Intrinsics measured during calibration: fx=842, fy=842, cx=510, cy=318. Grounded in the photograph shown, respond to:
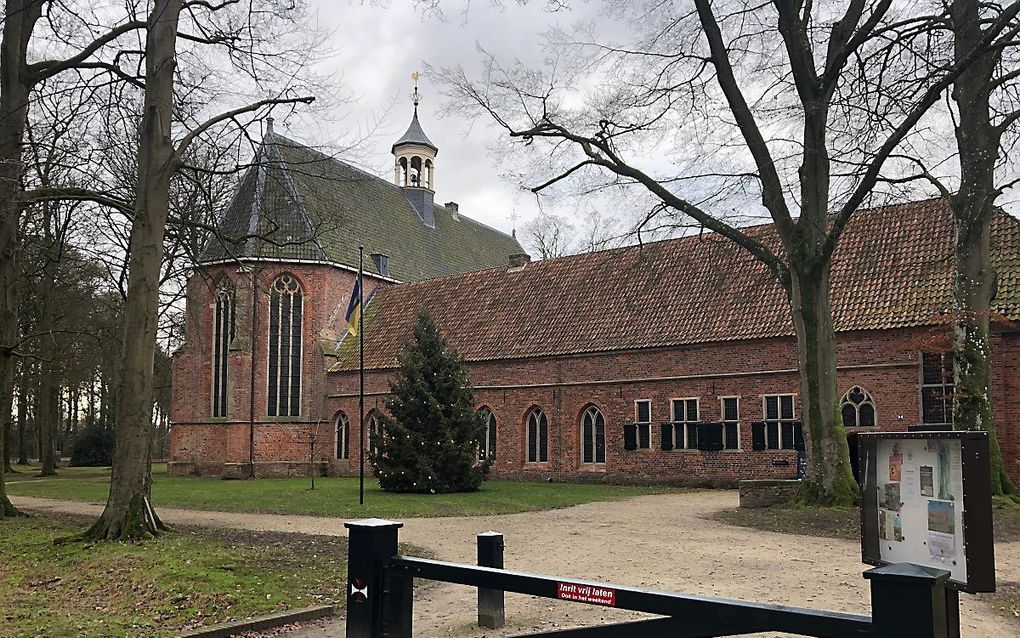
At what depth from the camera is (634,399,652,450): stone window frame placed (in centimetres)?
2564

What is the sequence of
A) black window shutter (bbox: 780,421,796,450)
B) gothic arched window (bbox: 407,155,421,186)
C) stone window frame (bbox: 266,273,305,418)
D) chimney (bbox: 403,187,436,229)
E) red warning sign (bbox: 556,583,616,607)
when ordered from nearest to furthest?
red warning sign (bbox: 556,583,616,607), black window shutter (bbox: 780,421,796,450), stone window frame (bbox: 266,273,305,418), chimney (bbox: 403,187,436,229), gothic arched window (bbox: 407,155,421,186)

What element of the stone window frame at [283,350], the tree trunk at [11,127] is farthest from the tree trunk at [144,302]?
the stone window frame at [283,350]

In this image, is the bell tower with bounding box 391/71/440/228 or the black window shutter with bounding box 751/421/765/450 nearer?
the black window shutter with bounding box 751/421/765/450

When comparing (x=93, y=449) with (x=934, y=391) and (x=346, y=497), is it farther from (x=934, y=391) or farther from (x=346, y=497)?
(x=934, y=391)

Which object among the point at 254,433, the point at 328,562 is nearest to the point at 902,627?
the point at 328,562

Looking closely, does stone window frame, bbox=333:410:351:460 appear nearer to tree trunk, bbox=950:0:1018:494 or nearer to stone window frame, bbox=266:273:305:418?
stone window frame, bbox=266:273:305:418

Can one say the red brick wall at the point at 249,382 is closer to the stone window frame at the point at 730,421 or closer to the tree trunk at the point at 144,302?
the stone window frame at the point at 730,421

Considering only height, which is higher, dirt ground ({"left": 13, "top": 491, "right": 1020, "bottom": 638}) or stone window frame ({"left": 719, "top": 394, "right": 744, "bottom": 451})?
stone window frame ({"left": 719, "top": 394, "right": 744, "bottom": 451})

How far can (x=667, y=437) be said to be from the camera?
990 inches

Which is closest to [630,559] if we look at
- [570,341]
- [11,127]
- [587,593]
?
[587,593]

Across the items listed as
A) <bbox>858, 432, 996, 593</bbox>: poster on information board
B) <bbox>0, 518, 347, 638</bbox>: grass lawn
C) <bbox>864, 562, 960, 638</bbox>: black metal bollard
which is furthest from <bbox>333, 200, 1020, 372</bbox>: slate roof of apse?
<bbox>864, 562, 960, 638</bbox>: black metal bollard

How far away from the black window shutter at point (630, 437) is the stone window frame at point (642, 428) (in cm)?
7

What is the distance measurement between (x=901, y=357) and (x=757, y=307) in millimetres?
4274

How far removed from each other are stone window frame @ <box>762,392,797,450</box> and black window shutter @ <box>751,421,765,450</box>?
10 centimetres
